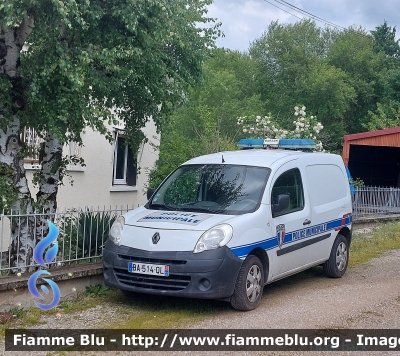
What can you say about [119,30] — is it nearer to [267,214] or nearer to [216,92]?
[267,214]

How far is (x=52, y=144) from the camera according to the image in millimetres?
8336

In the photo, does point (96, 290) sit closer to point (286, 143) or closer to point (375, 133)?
point (286, 143)

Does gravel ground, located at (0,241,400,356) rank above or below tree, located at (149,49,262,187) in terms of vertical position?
below

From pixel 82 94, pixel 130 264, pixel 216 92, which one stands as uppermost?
pixel 216 92

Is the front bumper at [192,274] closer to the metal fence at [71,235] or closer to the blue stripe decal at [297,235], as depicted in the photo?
the blue stripe decal at [297,235]

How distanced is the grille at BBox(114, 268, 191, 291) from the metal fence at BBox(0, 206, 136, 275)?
3.11 ft

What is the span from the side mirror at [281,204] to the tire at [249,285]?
2.50 feet

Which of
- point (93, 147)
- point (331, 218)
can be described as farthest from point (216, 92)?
point (331, 218)

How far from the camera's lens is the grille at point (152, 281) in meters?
6.66

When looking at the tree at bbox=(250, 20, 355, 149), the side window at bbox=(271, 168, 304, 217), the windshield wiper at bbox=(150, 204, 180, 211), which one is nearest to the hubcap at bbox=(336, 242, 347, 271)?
the side window at bbox=(271, 168, 304, 217)

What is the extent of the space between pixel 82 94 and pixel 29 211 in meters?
1.64

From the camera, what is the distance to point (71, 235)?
782 centimetres

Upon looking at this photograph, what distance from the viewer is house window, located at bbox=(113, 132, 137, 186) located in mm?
14992

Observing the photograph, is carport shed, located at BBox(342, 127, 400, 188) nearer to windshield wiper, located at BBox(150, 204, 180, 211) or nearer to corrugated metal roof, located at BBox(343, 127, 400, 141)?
corrugated metal roof, located at BBox(343, 127, 400, 141)
